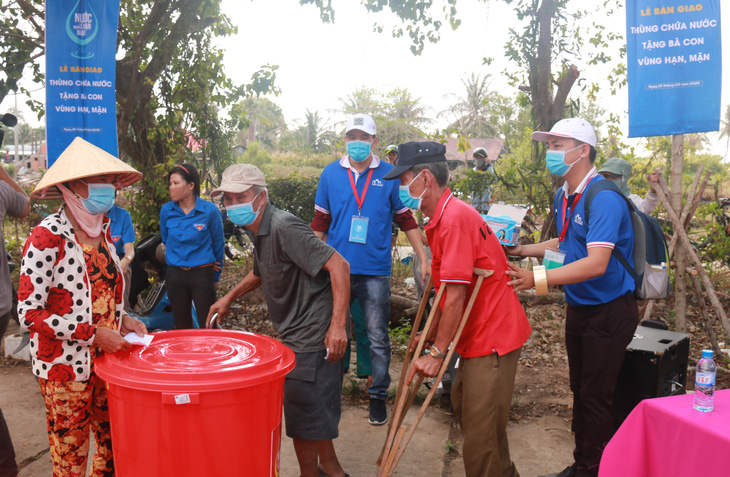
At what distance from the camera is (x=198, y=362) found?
2291mm

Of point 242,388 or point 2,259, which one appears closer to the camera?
point 242,388

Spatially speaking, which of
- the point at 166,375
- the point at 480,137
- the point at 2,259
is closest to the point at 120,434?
the point at 166,375

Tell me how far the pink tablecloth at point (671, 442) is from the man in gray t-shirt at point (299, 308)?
1.35 m

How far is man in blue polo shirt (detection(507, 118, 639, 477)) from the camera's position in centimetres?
286

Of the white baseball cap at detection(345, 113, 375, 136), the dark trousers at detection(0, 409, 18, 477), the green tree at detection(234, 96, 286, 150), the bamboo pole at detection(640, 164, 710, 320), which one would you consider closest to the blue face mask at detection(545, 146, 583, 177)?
the white baseball cap at detection(345, 113, 375, 136)

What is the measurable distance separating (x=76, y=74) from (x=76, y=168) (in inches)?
139

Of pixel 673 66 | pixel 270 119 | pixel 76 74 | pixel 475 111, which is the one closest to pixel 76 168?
pixel 76 74

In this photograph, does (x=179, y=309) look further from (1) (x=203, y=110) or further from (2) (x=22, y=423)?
(1) (x=203, y=110)

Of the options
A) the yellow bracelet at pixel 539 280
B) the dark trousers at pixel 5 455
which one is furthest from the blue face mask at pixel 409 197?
the dark trousers at pixel 5 455

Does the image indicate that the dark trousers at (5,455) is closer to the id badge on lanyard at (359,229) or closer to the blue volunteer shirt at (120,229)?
the blue volunteer shirt at (120,229)

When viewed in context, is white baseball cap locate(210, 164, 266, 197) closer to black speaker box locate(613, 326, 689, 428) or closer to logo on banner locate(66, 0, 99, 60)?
black speaker box locate(613, 326, 689, 428)

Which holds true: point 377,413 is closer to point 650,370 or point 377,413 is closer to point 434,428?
point 434,428

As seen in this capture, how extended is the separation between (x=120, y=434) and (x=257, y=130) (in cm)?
7326

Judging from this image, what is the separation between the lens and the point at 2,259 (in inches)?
126
